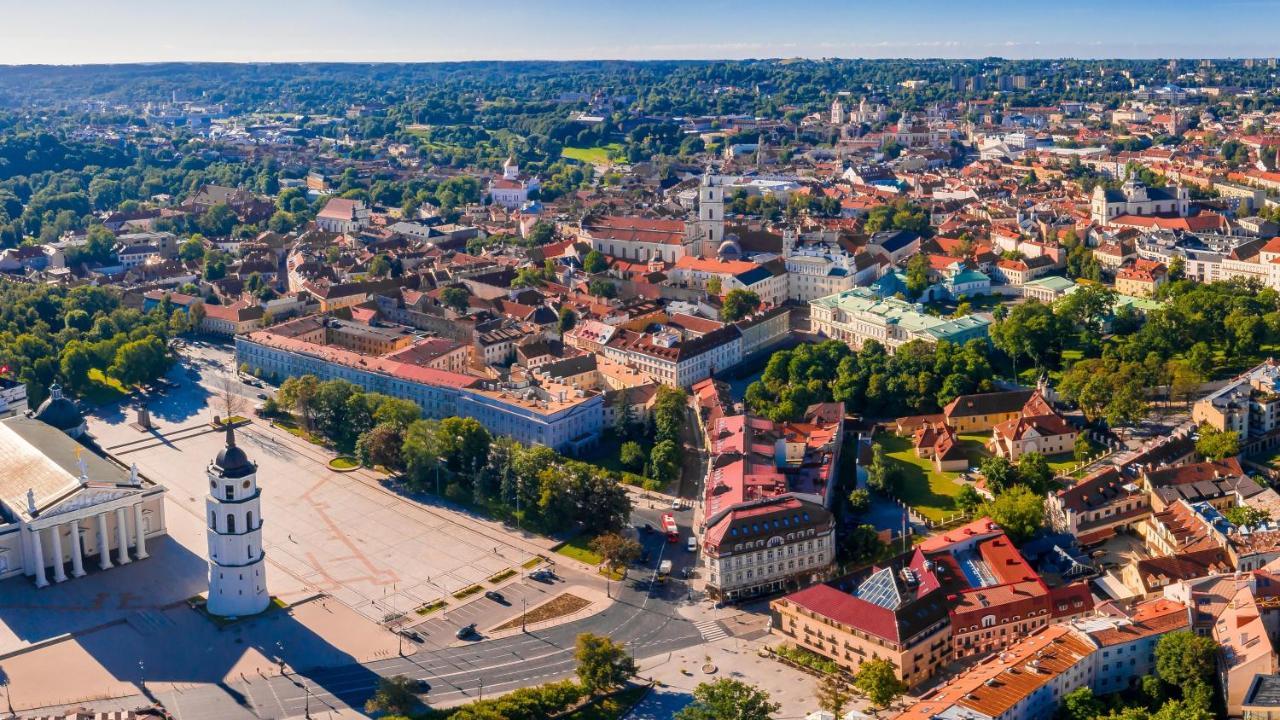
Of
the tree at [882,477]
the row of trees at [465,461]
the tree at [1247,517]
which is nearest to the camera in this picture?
the tree at [1247,517]

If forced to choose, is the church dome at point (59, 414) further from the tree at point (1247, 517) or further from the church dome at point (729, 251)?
the tree at point (1247, 517)

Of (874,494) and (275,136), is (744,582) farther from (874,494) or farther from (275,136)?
(275,136)

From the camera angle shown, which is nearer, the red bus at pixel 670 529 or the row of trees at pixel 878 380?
the red bus at pixel 670 529

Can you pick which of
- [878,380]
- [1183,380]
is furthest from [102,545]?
[1183,380]

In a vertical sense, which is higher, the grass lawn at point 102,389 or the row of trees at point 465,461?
the row of trees at point 465,461

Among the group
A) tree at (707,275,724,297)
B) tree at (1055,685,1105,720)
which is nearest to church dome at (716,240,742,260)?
tree at (707,275,724,297)

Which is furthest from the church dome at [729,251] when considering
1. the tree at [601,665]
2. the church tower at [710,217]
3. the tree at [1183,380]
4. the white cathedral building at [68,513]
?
the tree at [601,665]

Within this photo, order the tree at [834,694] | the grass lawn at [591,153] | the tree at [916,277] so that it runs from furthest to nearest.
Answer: the grass lawn at [591,153]
the tree at [916,277]
the tree at [834,694]

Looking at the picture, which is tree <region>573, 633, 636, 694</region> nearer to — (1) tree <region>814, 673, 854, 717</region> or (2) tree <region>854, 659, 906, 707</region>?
(1) tree <region>814, 673, 854, 717</region>

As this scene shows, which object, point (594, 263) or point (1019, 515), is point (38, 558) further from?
point (594, 263)

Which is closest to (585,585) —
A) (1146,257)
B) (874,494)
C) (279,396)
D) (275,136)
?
(874,494)
